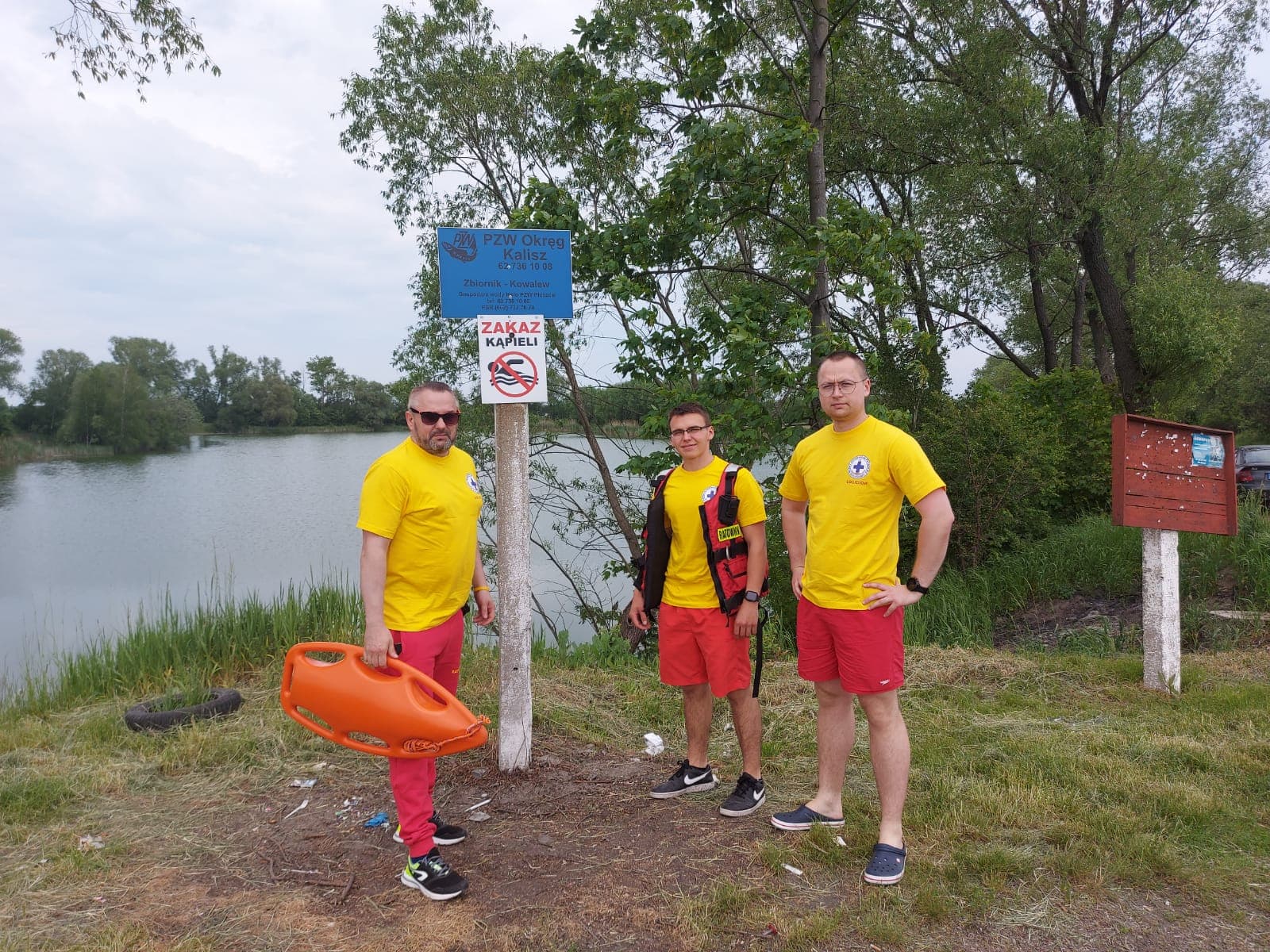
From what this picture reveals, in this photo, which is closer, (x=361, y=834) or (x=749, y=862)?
(x=749, y=862)

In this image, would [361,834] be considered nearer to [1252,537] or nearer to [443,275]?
[443,275]

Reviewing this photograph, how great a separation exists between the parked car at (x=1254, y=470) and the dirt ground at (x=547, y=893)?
12.9 m

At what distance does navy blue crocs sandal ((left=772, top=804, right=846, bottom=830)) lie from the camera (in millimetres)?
3504

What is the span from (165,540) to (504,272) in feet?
57.2

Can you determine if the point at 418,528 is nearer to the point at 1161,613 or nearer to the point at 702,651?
the point at 702,651

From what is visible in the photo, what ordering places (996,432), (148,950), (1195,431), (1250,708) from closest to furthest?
(148,950) < (1250,708) < (1195,431) < (996,432)

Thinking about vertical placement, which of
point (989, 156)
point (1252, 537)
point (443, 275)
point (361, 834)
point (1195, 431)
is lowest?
point (361, 834)

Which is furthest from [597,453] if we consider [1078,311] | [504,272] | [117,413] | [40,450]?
[40,450]

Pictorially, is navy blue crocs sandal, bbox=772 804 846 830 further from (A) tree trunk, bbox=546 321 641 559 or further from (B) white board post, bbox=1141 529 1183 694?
(A) tree trunk, bbox=546 321 641 559

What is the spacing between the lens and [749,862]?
3289mm

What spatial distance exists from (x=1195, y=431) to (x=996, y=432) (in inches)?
172

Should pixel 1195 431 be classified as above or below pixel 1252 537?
above

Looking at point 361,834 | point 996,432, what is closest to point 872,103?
point 996,432

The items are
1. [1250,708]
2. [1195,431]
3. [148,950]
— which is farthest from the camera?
[1195,431]
